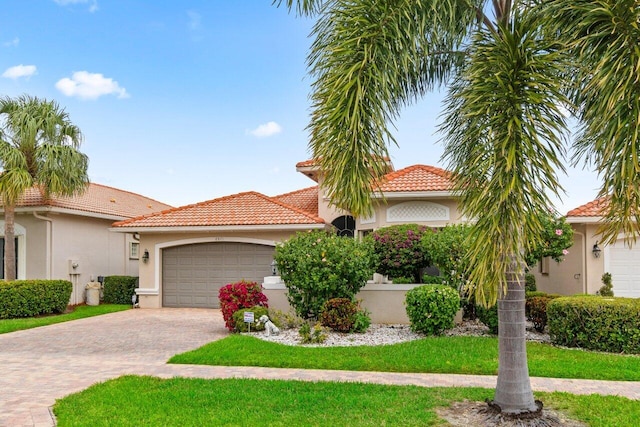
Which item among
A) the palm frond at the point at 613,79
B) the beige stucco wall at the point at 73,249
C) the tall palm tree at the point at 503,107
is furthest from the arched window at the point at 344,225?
the palm frond at the point at 613,79

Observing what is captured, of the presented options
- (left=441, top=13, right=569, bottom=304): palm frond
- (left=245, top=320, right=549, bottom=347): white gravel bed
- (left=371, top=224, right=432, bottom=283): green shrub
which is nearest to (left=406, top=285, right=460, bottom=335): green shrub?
(left=245, top=320, right=549, bottom=347): white gravel bed

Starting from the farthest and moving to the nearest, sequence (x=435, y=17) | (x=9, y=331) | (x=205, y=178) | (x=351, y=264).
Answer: (x=205, y=178), (x=9, y=331), (x=351, y=264), (x=435, y=17)

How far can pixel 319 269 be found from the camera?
1294 cm

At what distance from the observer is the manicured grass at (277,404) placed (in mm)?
6379

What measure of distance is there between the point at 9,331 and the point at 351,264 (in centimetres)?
952

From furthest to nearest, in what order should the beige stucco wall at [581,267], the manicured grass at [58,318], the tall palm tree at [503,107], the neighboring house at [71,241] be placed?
1. the neighboring house at [71,241]
2. the beige stucco wall at [581,267]
3. the manicured grass at [58,318]
4. the tall palm tree at [503,107]

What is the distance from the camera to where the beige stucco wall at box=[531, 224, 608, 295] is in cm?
1766

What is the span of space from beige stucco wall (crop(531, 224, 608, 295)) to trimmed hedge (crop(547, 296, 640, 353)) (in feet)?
22.0

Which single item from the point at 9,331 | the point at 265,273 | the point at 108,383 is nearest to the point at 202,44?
the point at 265,273

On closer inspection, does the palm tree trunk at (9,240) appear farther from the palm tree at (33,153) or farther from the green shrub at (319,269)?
the green shrub at (319,269)

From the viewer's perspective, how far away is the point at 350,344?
37.7ft

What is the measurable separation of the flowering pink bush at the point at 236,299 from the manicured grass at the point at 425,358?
2.05 metres

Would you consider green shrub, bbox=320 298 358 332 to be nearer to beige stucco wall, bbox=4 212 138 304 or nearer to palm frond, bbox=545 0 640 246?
palm frond, bbox=545 0 640 246

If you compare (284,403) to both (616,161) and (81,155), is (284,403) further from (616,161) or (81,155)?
(81,155)
